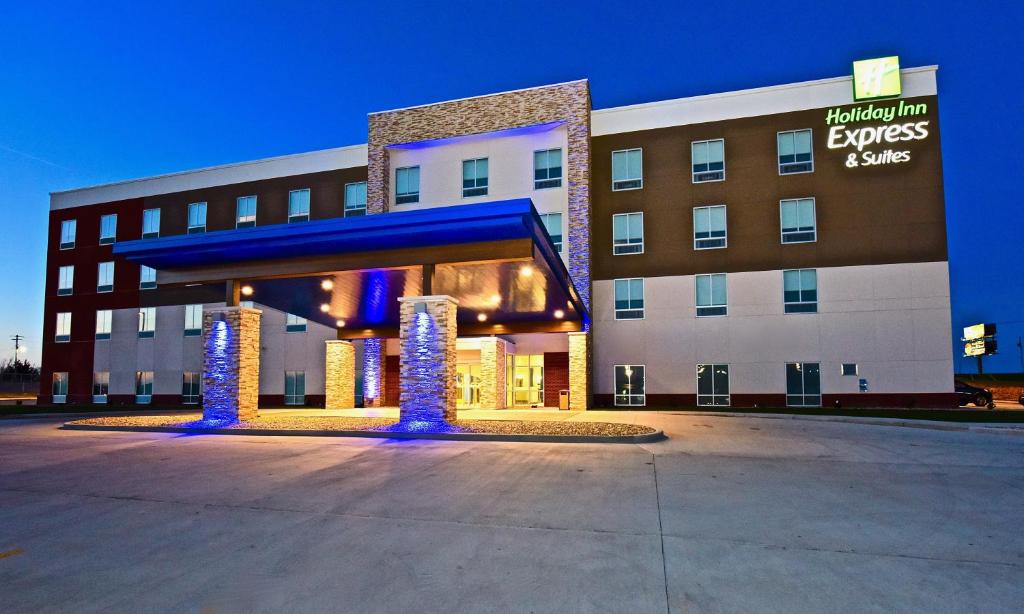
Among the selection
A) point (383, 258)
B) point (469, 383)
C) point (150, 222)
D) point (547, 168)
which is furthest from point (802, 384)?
point (150, 222)

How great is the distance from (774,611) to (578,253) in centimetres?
2453

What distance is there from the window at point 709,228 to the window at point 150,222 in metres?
31.9

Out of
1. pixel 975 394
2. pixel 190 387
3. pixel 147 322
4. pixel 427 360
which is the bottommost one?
pixel 975 394

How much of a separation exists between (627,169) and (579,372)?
35.0 feet

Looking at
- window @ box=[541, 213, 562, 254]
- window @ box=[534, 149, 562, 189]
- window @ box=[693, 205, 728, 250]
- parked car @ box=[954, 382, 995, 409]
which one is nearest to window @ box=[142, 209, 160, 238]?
window @ box=[534, 149, 562, 189]

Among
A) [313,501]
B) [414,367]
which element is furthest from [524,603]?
[414,367]

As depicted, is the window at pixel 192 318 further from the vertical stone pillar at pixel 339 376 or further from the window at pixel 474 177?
the window at pixel 474 177

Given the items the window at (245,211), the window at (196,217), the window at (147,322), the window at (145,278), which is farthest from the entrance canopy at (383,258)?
the window at (145,278)

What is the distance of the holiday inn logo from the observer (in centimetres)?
2598

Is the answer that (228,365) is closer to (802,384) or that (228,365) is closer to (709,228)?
(709,228)

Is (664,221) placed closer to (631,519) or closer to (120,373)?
(631,519)

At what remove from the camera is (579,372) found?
Result: 90.2ft

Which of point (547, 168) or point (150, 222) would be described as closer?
point (547, 168)

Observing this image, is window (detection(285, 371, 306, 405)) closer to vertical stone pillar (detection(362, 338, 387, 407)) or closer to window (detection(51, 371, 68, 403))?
vertical stone pillar (detection(362, 338, 387, 407))
